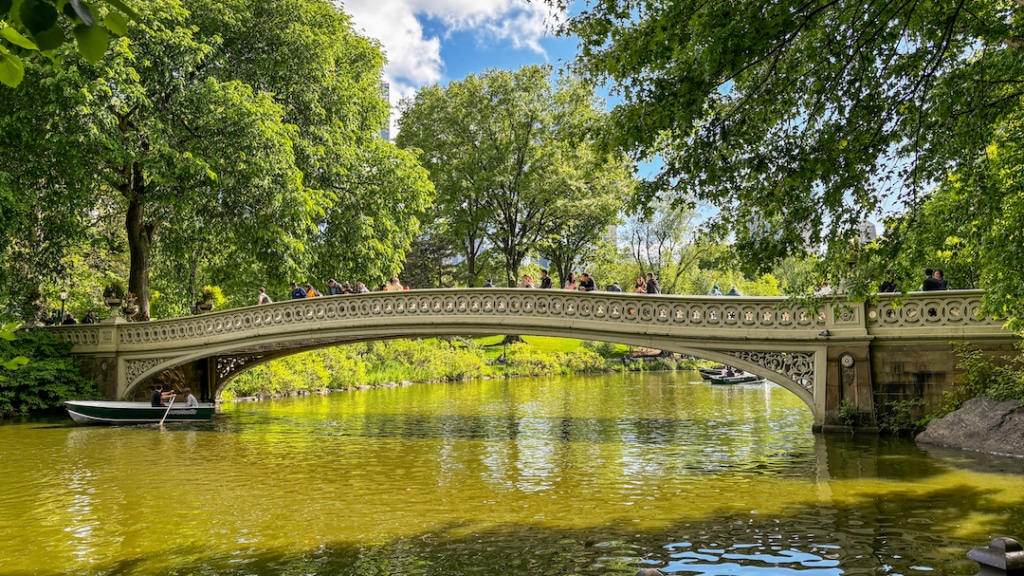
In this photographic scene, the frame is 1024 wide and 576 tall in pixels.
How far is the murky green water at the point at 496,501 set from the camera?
7129 mm

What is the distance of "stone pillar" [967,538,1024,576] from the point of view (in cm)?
255

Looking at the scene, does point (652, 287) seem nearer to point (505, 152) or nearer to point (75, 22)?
point (75, 22)

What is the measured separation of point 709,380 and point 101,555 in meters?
29.5

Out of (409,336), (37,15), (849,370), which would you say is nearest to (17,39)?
(37,15)

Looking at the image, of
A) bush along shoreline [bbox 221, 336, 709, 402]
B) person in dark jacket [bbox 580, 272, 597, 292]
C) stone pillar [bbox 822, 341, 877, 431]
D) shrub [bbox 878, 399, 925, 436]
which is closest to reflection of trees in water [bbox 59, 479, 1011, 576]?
shrub [bbox 878, 399, 925, 436]

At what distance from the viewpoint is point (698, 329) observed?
1545 cm

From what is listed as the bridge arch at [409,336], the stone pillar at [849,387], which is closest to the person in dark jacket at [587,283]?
the bridge arch at [409,336]

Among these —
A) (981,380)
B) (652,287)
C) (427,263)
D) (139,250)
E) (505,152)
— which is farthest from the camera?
(427,263)

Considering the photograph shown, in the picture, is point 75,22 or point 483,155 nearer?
point 75,22

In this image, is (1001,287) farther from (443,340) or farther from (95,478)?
(443,340)

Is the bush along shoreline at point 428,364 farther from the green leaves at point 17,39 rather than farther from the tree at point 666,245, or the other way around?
the green leaves at point 17,39

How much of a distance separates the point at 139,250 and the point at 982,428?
21.0m

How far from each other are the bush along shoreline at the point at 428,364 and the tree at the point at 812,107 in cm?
2121

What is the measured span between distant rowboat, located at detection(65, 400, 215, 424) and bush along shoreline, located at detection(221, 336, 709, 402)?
22.1 ft
